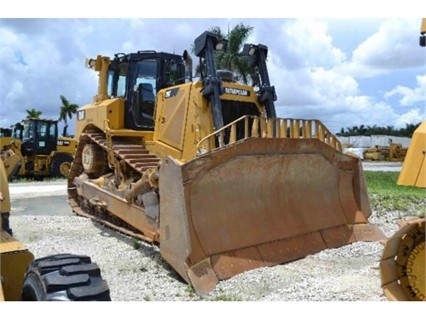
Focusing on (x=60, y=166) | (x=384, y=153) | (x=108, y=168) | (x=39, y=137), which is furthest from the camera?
(x=384, y=153)

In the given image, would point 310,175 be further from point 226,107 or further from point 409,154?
point 409,154

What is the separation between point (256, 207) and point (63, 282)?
3023 millimetres

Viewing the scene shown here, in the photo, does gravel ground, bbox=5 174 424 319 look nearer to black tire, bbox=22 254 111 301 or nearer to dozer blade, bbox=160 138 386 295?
dozer blade, bbox=160 138 386 295

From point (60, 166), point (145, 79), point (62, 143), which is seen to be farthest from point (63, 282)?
point (62, 143)

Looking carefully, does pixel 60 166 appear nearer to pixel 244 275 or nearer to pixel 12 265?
pixel 244 275

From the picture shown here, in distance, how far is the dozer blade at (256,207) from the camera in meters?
4.64

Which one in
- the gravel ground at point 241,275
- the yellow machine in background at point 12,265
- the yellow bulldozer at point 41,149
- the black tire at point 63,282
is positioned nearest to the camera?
the black tire at point 63,282

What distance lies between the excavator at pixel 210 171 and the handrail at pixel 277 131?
14 millimetres

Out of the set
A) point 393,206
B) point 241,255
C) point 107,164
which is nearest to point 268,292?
Answer: point 241,255

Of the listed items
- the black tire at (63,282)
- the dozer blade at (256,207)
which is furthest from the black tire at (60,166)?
the black tire at (63,282)

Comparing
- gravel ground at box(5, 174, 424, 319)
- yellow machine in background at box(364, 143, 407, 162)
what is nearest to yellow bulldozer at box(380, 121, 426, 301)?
gravel ground at box(5, 174, 424, 319)

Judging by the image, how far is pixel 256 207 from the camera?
5.28 meters

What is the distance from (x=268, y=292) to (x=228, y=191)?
122 cm

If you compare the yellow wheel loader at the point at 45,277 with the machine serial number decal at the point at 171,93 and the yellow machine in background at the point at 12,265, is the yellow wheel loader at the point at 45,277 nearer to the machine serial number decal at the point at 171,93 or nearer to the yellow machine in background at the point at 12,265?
the yellow machine in background at the point at 12,265
